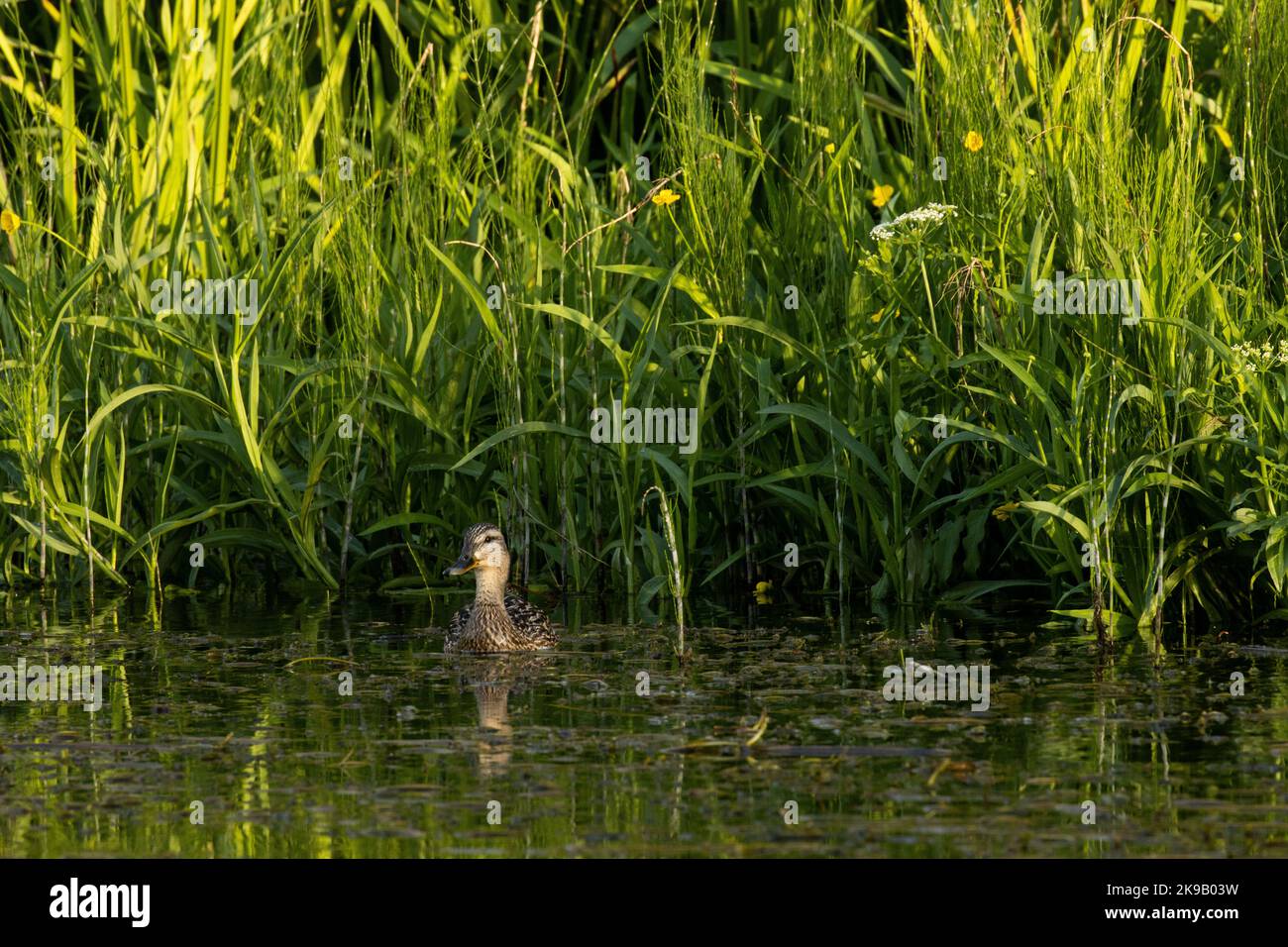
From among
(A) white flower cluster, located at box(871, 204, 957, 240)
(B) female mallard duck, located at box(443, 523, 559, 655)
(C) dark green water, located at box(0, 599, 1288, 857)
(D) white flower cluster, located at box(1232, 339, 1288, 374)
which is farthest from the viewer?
(A) white flower cluster, located at box(871, 204, 957, 240)

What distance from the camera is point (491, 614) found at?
6566 millimetres

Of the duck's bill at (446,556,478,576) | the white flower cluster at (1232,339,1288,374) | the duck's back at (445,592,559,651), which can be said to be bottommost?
the duck's back at (445,592,559,651)

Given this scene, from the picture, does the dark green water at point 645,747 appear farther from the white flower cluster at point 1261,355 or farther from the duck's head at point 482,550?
the white flower cluster at point 1261,355

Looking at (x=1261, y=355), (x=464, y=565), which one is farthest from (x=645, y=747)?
(x=1261, y=355)

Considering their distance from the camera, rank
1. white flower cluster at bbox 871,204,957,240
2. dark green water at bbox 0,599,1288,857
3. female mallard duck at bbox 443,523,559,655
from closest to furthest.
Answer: dark green water at bbox 0,599,1288,857 < female mallard duck at bbox 443,523,559,655 < white flower cluster at bbox 871,204,957,240

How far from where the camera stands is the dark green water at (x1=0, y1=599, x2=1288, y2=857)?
434cm

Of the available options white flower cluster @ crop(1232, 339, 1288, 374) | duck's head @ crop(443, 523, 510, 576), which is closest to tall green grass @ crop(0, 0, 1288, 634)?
white flower cluster @ crop(1232, 339, 1288, 374)

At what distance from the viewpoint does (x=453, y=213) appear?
26.5 feet

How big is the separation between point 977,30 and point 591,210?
1656 millimetres

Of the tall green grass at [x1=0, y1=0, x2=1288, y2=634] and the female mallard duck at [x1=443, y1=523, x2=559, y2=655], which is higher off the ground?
the tall green grass at [x1=0, y1=0, x2=1288, y2=634]

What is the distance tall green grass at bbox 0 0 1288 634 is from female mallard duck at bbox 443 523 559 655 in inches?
20.4

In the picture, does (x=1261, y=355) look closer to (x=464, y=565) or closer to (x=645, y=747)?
(x=645, y=747)

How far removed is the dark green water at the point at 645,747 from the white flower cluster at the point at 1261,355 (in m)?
0.81

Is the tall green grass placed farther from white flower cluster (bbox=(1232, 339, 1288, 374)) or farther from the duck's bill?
the duck's bill
